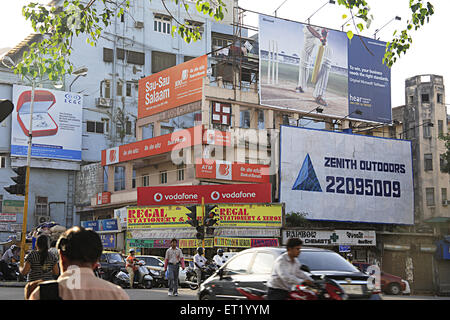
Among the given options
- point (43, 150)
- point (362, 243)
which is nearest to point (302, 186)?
point (362, 243)

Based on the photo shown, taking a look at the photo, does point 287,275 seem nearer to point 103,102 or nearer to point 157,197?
point 157,197

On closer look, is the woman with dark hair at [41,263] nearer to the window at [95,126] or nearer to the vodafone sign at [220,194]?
the vodafone sign at [220,194]

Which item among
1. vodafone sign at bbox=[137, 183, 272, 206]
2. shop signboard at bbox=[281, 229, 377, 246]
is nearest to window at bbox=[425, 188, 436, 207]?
shop signboard at bbox=[281, 229, 377, 246]

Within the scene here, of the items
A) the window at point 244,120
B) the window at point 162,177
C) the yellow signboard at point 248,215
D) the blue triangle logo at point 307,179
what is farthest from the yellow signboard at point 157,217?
the window at point 244,120

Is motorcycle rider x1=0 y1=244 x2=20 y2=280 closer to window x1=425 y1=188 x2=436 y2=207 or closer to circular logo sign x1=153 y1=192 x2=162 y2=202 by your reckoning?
circular logo sign x1=153 y1=192 x2=162 y2=202

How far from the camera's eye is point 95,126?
174 feet

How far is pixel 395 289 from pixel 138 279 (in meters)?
13.4

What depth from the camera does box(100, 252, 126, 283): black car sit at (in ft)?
76.3

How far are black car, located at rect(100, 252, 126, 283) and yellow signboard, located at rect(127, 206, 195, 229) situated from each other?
39.6 feet

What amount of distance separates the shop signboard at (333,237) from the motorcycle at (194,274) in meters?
11.4

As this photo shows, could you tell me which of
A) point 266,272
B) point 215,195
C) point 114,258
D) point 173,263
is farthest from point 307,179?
point 266,272

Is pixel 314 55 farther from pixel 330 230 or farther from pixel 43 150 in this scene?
pixel 43 150

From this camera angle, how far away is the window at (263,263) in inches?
373
